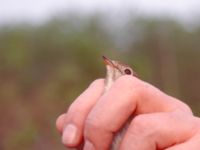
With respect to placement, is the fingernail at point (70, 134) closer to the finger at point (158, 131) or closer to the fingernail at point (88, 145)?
the fingernail at point (88, 145)

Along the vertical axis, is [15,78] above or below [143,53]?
above

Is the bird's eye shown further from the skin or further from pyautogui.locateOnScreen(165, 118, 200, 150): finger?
pyautogui.locateOnScreen(165, 118, 200, 150): finger

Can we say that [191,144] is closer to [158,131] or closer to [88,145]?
[158,131]

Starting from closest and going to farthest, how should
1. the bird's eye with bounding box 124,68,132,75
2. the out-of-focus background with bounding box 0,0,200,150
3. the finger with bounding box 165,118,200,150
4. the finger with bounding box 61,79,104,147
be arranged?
the finger with bounding box 165,118,200,150
the finger with bounding box 61,79,104,147
the bird's eye with bounding box 124,68,132,75
the out-of-focus background with bounding box 0,0,200,150

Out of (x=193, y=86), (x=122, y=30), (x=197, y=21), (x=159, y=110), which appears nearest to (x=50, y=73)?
(x=122, y=30)

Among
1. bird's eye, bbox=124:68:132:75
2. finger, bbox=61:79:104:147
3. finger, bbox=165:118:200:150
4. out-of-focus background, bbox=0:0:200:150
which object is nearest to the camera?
finger, bbox=165:118:200:150

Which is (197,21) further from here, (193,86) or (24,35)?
(24,35)

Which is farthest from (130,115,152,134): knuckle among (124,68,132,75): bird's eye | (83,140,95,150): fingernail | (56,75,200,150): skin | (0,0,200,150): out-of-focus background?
(0,0,200,150): out-of-focus background

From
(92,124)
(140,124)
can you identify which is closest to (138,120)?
(140,124)
